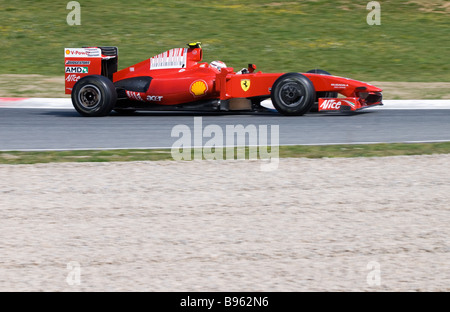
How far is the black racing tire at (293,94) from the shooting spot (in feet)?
34.8

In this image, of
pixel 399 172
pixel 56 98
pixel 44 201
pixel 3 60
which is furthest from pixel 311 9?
pixel 44 201

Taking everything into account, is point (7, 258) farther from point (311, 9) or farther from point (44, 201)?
point (311, 9)

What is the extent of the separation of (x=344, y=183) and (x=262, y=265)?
248 centimetres

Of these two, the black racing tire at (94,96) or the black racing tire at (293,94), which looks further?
the black racing tire at (94,96)

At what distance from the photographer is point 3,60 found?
17500mm
